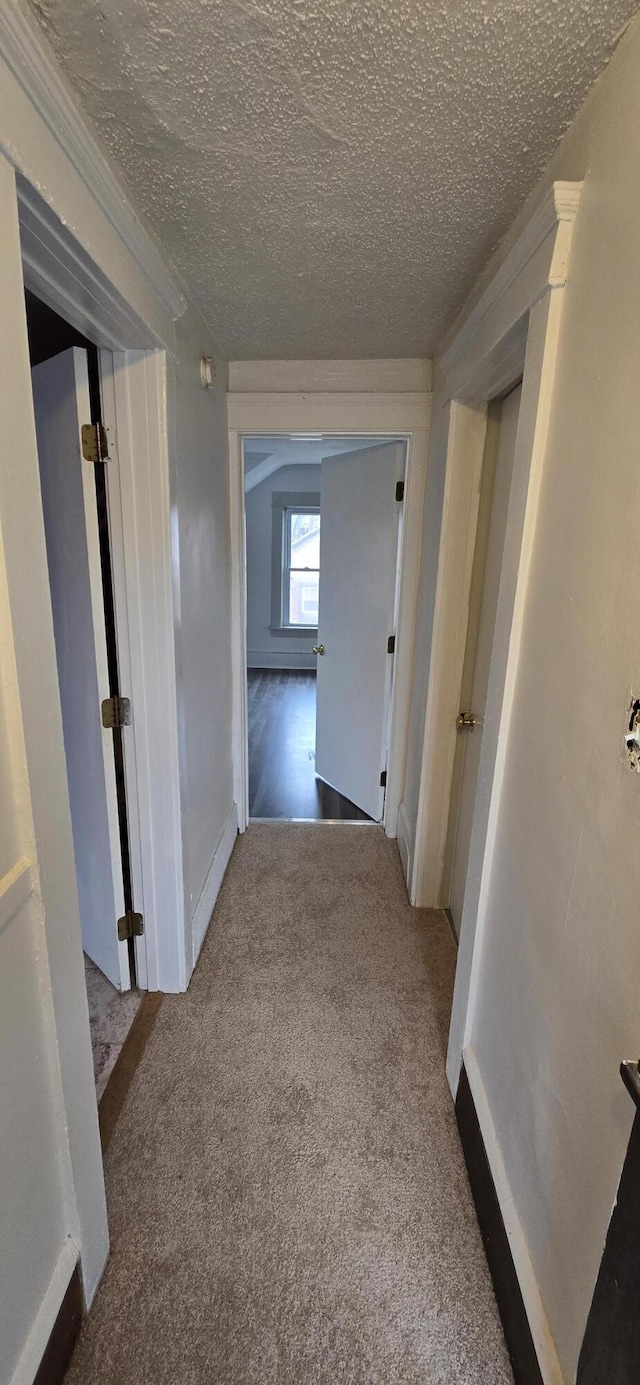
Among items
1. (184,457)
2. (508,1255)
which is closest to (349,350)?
(184,457)

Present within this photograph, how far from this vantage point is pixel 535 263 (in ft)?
3.50

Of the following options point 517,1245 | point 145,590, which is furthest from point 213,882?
point 517,1245

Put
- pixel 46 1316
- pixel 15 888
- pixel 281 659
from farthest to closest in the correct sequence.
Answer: pixel 281 659 < pixel 46 1316 < pixel 15 888

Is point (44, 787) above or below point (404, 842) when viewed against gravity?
above

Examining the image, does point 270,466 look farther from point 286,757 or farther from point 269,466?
point 286,757

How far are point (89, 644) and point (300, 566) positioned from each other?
506 centimetres

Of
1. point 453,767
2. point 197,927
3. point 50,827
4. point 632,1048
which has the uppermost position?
point 50,827

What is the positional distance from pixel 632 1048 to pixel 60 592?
5.29 ft

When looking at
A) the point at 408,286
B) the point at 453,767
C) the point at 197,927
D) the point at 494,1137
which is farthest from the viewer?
the point at 453,767

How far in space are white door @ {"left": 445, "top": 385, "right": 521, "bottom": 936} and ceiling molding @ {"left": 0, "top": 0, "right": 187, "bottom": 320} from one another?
1.03 metres

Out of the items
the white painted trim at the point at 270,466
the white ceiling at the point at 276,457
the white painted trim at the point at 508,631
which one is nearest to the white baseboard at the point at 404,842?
the white painted trim at the point at 508,631

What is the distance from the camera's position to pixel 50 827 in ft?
2.96

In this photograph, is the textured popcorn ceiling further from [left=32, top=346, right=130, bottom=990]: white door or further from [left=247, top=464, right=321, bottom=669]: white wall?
[left=247, top=464, right=321, bottom=669]: white wall

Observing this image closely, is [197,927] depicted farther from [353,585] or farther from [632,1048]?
[353,585]
